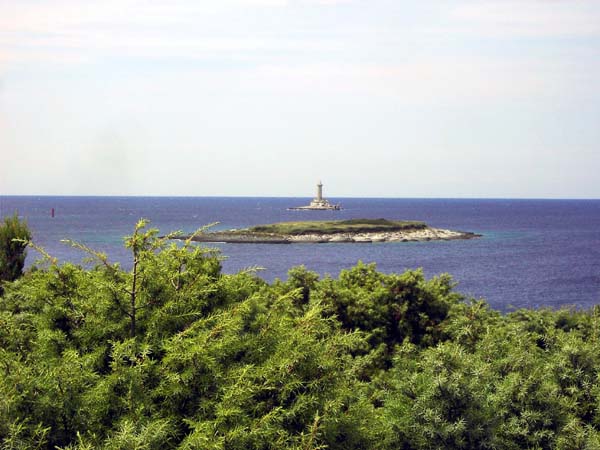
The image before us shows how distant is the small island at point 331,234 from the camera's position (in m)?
132

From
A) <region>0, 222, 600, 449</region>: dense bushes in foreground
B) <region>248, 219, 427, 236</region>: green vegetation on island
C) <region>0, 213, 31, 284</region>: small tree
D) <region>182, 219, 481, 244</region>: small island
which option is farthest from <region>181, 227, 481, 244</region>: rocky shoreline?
<region>0, 222, 600, 449</region>: dense bushes in foreground

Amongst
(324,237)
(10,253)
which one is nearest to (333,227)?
(324,237)

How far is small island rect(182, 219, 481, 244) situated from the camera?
5202 inches

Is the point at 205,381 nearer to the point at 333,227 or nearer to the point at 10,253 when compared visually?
the point at 10,253

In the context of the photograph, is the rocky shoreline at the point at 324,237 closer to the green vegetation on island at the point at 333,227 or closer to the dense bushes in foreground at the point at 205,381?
the green vegetation on island at the point at 333,227

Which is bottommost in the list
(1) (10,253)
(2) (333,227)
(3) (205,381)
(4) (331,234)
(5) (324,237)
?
(5) (324,237)

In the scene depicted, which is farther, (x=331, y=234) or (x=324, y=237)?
(x=331, y=234)

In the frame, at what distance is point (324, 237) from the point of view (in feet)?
444

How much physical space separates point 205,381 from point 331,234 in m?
129

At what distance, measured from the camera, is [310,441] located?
8.73 metres

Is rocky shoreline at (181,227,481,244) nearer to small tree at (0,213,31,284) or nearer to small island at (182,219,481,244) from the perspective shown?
small island at (182,219,481,244)

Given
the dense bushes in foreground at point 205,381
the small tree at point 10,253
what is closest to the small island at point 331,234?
the small tree at point 10,253

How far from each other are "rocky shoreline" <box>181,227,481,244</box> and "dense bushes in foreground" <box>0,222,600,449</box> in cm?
11650

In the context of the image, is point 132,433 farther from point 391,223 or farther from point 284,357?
point 391,223
